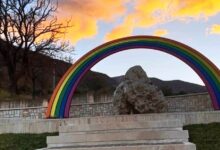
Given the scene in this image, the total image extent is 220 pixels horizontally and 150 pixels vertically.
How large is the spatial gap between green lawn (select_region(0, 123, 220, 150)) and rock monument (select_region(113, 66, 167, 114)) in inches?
102

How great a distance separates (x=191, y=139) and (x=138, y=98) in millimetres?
4283

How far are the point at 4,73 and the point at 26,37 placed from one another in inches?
283

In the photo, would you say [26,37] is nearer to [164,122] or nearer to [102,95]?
[102,95]

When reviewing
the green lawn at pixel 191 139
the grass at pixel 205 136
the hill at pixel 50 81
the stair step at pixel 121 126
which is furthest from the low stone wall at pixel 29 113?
the hill at pixel 50 81

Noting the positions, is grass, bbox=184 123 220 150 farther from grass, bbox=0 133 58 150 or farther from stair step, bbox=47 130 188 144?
grass, bbox=0 133 58 150

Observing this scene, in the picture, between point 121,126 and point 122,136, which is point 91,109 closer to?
point 121,126

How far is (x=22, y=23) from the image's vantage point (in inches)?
1326

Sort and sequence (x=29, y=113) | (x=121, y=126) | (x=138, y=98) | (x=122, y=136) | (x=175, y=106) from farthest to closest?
1. (x=175, y=106)
2. (x=29, y=113)
3. (x=138, y=98)
4. (x=121, y=126)
5. (x=122, y=136)

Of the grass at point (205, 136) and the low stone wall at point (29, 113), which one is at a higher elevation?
the low stone wall at point (29, 113)

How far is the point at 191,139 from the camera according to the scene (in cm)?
1254

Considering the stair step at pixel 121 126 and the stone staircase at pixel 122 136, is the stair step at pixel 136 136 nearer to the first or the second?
the stone staircase at pixel 122 136

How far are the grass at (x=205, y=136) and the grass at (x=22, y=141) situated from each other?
4.58 metres

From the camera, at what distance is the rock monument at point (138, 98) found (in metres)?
16.5

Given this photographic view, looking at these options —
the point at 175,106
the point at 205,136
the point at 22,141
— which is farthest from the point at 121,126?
the point at 175,106
